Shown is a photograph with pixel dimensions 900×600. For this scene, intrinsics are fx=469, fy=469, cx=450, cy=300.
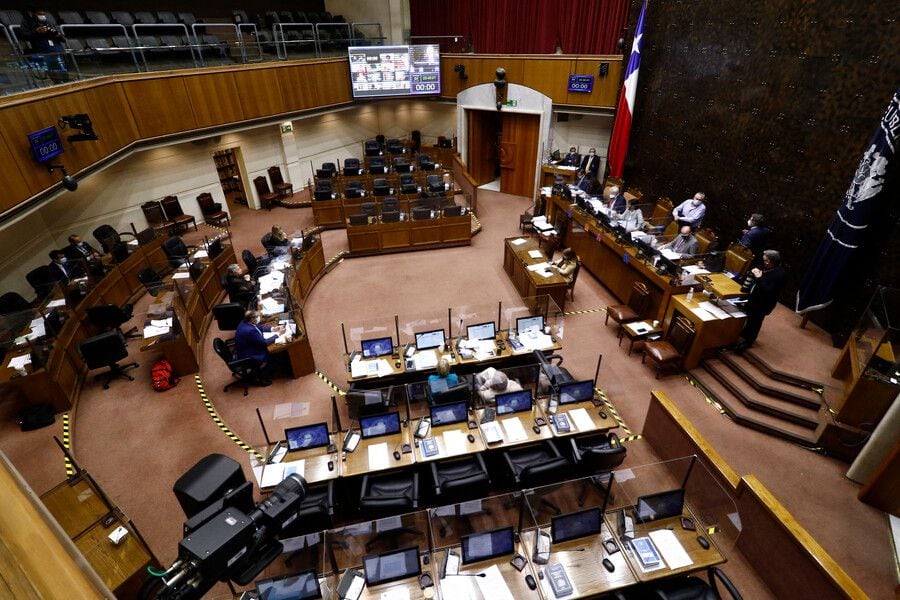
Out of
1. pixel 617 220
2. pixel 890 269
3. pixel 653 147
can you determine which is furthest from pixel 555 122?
pixel 890 269

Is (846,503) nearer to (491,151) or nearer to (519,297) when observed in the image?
(519,297)

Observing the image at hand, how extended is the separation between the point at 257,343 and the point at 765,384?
297 inches

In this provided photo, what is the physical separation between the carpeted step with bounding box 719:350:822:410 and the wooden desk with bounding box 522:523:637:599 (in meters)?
3.72

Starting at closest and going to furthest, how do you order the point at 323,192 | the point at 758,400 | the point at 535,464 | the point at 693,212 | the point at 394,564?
the point at 394,564 → the point at 535,464 → the point at 758,400 → the point at 693,212 → the point at 323,192

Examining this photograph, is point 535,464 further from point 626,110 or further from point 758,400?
point 626,110

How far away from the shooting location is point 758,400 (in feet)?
21.9

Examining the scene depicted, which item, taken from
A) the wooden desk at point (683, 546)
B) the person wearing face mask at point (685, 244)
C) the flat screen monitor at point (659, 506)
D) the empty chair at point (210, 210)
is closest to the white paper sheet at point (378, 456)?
the wooden desk at point (683, 546)

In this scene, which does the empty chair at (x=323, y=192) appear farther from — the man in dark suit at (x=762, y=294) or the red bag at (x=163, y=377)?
the man in dark suit at (x=762, y=294)

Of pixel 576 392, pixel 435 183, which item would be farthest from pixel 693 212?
pixel 435 183

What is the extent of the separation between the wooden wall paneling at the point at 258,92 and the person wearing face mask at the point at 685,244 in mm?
10774

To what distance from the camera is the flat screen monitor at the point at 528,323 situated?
7543 mm

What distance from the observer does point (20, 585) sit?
0.78 meters

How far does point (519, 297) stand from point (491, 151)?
346 inches

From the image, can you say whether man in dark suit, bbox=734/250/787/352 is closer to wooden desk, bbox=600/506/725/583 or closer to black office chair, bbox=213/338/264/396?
wooden desk, bbox=600/506/725/583
